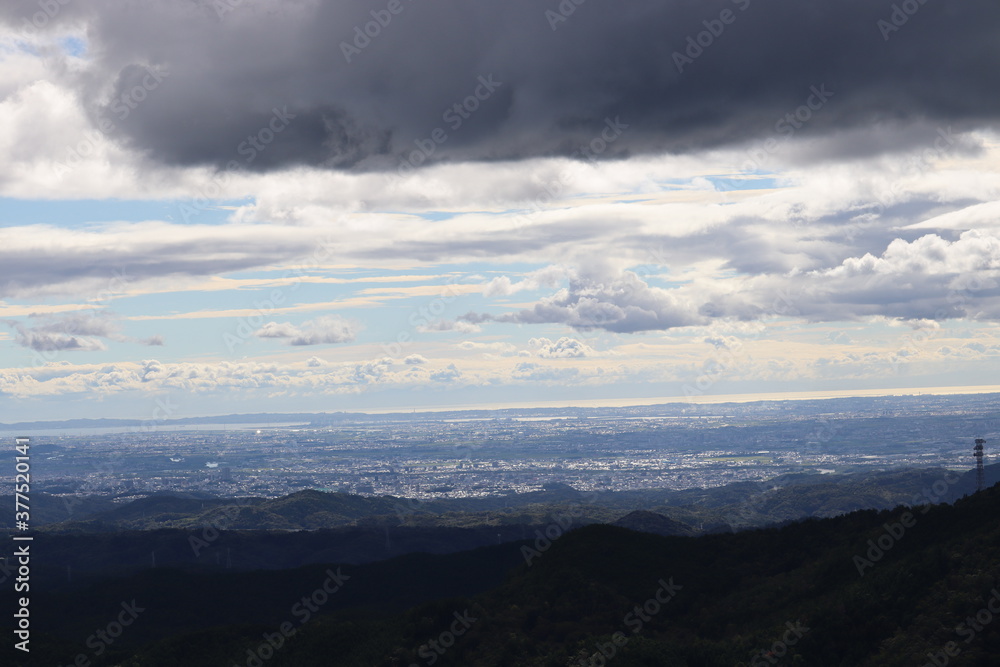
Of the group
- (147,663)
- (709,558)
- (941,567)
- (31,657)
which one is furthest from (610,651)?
(31,657)

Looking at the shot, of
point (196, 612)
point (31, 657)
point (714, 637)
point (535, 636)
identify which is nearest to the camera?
point (714, 637)

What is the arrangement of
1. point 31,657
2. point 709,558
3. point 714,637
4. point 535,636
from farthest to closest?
point 709,558 < point 31,657 < point 535,636 < point 714,637

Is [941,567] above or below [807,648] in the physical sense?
above

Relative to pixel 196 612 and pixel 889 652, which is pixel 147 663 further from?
pixel 889 652

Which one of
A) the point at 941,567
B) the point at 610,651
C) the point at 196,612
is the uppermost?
the point at 941,567

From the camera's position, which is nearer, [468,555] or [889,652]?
[889,652]

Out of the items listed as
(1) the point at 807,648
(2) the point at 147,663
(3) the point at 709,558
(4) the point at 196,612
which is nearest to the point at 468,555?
(4) the point at 196,612

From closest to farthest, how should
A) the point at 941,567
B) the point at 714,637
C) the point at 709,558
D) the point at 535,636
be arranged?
1. the point at 941,567
2. the point at 714,637
3. the point at 535,636
4. the point at 709,558

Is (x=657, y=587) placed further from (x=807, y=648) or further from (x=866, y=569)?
(x=807, y=648)

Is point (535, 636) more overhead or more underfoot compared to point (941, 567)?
more underfoot
